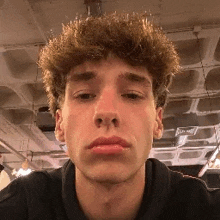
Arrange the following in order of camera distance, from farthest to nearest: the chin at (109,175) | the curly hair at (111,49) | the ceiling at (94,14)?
the ceiling at (94,14), the curly hair at (111,49), the chin at (109,175)

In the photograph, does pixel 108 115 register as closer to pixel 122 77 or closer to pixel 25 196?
pixel 122 77

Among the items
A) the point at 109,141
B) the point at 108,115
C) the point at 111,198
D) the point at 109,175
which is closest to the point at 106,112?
the point at 108,115

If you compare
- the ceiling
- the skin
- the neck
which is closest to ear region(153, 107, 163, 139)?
the skin

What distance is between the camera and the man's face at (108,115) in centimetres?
93

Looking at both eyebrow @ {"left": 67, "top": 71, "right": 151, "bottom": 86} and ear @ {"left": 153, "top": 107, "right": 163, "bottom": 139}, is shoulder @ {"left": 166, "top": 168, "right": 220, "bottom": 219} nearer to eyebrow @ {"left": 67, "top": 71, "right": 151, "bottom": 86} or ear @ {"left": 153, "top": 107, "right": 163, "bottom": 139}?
ear @ {"left": 153, "top": 107, "right": 163, "bottom": 139}

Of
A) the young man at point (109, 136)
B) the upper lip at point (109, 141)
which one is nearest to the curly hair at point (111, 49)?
the young man at point (109, 136)

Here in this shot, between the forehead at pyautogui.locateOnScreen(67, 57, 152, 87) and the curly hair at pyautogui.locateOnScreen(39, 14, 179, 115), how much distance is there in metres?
0.03

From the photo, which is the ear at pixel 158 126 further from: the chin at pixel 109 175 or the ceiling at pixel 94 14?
the ceiling at pixel 94 14

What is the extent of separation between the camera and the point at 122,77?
3.53 ft

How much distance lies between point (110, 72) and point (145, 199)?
59 centimetres

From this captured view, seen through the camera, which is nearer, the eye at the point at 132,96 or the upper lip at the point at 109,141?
the upper lip at the point at 109,141

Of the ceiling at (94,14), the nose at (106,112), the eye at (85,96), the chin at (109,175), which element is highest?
the ceiling at (94,14)

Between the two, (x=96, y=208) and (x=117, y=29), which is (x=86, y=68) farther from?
(x=96, y=208)

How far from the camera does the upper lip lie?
37.0 inches
